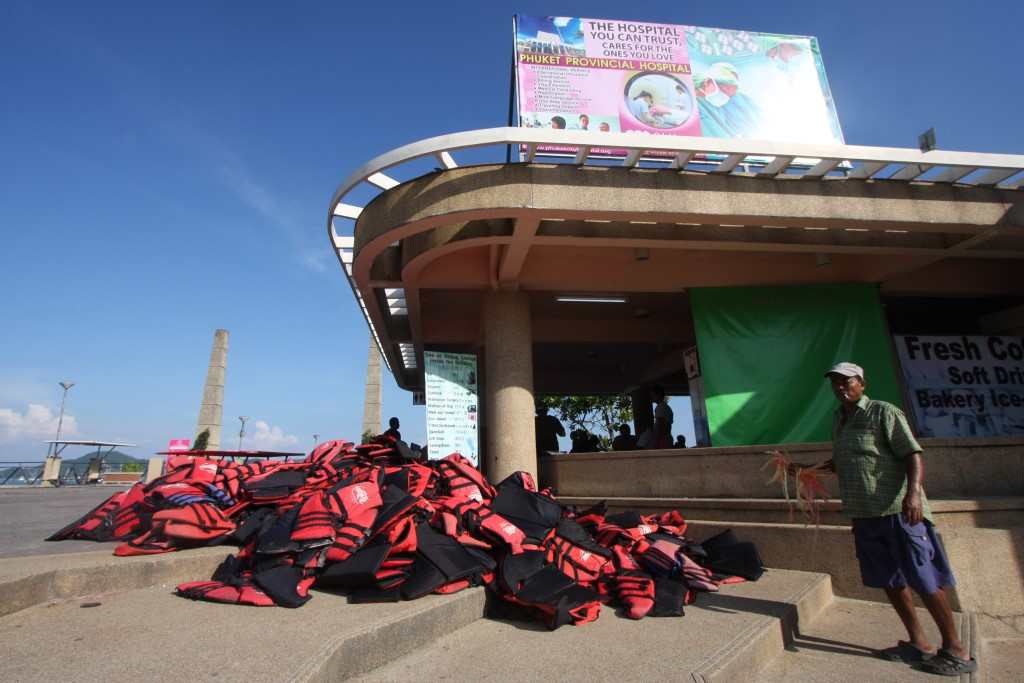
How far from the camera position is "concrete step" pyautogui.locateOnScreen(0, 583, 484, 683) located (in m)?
1.97

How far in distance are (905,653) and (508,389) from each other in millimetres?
4706

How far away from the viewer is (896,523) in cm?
297

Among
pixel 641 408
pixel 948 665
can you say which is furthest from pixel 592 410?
pixel 948 665

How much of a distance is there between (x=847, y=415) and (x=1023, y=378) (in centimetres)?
773

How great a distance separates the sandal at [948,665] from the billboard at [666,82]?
19.8 ft

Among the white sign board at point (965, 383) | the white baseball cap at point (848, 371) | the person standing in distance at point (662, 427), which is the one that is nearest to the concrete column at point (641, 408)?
the person standing in distance at point (662, 427)

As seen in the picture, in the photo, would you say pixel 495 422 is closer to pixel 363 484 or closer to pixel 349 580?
pixel 363 484

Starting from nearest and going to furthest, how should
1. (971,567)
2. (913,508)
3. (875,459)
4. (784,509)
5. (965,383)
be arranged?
(913,508), (875,459), (971,567), (784,509), (965,383)

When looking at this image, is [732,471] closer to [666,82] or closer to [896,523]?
[896,523]

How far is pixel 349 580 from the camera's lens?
3090 millimetres

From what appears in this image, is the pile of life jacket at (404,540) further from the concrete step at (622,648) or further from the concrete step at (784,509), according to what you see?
the concrete step at (784,509)

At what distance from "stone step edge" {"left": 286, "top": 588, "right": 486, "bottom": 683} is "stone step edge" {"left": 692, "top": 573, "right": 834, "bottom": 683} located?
4.51 ft

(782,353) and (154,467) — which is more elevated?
(782,353)

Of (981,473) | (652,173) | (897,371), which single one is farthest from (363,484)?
(897,371)
